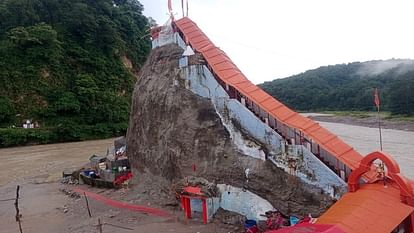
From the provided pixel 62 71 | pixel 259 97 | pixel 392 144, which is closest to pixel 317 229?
pixel 259 97

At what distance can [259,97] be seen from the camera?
999cm

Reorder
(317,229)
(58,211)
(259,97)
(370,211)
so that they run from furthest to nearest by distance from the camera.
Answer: (58,211), (259,97), (370,211), (317,229)

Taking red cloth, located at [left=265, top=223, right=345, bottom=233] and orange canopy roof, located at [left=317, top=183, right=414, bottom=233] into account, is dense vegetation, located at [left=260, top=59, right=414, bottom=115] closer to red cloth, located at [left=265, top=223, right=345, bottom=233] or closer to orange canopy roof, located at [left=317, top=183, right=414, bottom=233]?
orange canopy roof, located at [left=317, top=183, right=414, bottom=233]

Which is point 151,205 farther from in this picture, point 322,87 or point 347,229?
point 322,87

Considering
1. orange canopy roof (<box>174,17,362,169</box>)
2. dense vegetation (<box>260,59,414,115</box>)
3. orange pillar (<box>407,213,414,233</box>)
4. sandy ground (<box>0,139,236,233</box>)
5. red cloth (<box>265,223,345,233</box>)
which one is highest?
dense vegetation (<box>260,59,414,115</box>)

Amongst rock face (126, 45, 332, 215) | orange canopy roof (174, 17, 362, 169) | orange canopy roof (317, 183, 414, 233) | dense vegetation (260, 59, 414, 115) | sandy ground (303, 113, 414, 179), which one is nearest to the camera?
orange canopy roof (317, 183, 414, 233)

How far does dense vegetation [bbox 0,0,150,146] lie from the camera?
43.1 m

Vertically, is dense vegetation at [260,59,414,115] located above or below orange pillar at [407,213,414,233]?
above

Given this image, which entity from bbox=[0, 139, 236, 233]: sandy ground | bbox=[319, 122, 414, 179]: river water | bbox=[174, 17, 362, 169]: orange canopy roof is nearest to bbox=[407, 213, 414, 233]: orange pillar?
bbox=[174, 17, 362, 169]: orange canopy roof

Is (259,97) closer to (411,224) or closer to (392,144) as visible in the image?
(411,224)

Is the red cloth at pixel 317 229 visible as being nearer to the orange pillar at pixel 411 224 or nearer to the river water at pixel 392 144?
the orange pillar at pixel 411 224

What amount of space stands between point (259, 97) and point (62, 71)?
140ft

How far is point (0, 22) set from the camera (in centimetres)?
4694

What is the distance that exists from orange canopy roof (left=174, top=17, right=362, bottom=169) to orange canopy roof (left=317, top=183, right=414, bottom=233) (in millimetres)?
1479
